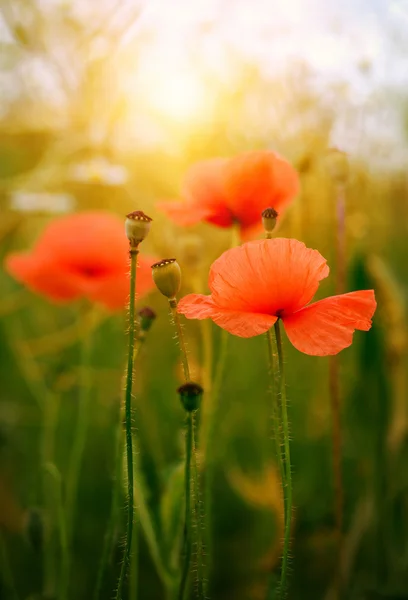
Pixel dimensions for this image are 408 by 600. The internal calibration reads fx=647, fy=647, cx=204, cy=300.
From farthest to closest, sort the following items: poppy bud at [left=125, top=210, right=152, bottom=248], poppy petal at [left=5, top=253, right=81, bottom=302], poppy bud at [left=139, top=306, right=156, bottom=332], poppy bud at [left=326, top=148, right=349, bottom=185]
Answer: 1. poppy petal at [left=5, top=253, right=81, bottom=302]
2. poppy bud at [left=326, top=148, right=349, bottom=185]
3. poppy bud at [left=139, top=306, right=156, bottom=332]
4. poppy bud at [left=125, top=210, right=152, bottom=248]

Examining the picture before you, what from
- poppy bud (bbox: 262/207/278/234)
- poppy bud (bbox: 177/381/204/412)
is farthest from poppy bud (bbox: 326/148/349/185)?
poppy bud (bbox: 177/381/204/412)

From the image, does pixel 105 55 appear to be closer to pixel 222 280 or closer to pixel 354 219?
pixel 354 219

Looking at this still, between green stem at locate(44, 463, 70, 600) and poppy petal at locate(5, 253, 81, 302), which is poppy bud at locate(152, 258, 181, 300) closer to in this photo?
green stem at locate(44, 463, 70, 600)

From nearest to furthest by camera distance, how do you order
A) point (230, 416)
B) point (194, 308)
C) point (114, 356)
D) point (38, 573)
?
point (194, 308) → point (38, 573) → point (230, 416) → point (114, 356)

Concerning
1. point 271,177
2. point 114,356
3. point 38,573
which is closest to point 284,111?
point 271,177

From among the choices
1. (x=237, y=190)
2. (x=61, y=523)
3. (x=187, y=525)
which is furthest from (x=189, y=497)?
(x=237, y=190)

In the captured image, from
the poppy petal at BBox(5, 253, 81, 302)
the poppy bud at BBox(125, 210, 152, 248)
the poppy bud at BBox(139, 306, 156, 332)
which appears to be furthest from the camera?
the poppy petal at BBox(5, 253, 81, 302)
